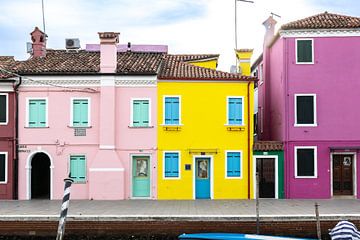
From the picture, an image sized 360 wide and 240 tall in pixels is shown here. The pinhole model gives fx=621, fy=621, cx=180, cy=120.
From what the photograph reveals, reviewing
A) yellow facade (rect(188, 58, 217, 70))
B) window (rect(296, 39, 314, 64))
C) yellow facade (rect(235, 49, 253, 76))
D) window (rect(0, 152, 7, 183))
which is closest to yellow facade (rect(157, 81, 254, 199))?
window (rect(296, 39, 314, 64))

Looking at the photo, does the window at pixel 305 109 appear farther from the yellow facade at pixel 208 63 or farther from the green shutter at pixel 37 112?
the green shutter at pixel 37 112

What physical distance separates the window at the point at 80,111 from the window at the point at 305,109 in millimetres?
10234

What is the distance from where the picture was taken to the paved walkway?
20766 millimetres

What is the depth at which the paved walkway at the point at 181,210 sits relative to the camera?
20.8 m

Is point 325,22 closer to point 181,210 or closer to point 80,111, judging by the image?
point 80,111

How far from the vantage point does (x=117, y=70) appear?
30391mm

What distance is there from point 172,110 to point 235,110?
121 inches

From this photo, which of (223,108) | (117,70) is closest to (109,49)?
(117,70)

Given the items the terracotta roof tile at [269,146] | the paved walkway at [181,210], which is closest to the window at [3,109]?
the paved walkway at [181,210]

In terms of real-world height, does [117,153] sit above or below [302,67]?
below

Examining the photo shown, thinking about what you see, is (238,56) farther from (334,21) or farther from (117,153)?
(117,153)

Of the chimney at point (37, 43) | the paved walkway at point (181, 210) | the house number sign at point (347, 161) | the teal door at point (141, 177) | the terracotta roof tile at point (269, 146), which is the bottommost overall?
the paved walkway at point (181, 210)

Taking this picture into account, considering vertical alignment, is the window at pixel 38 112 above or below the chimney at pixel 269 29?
below

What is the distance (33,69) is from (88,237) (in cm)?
1241
